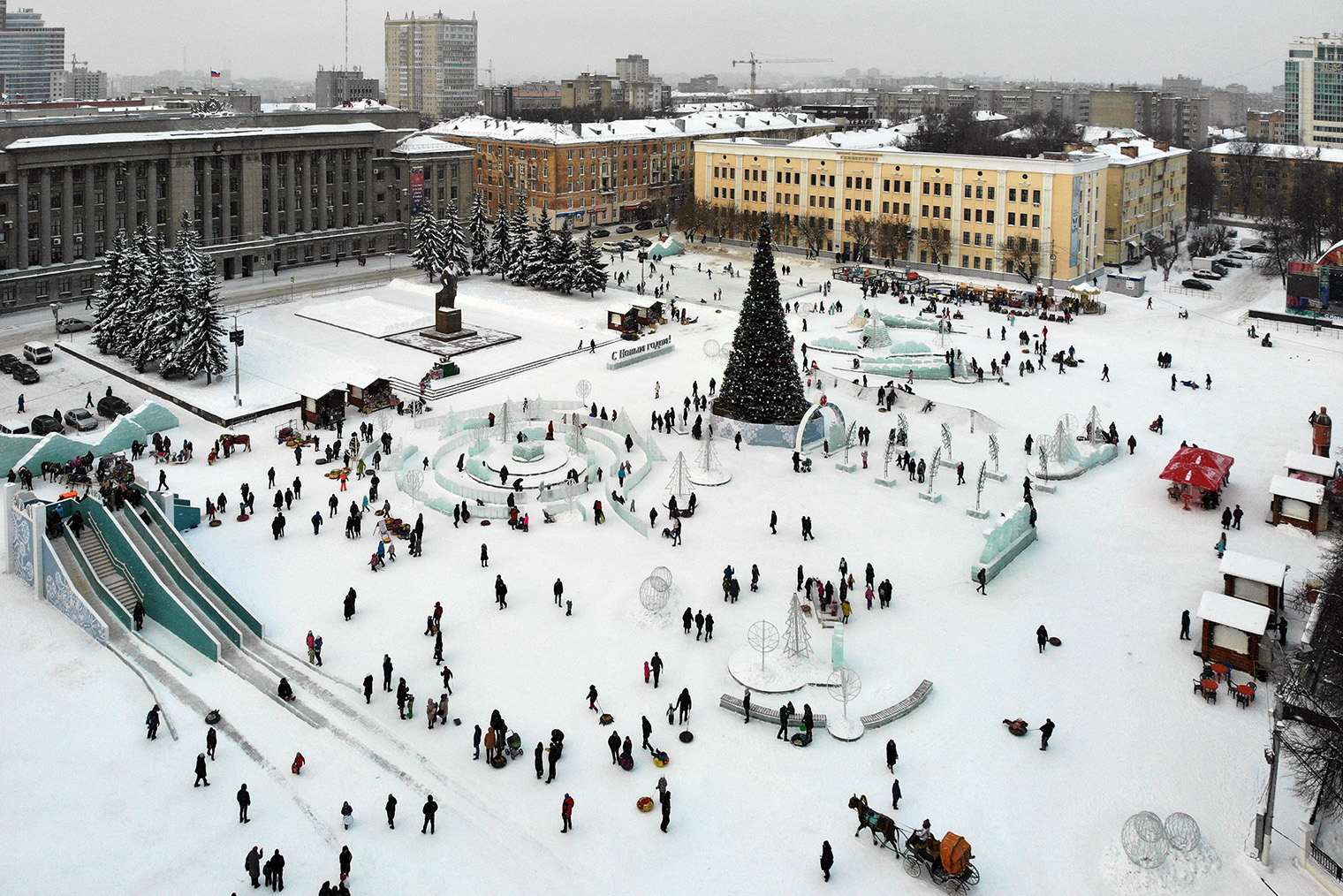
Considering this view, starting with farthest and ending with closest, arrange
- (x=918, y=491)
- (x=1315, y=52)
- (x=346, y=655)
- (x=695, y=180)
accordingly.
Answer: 1. (x=1315, y=52)
2. (x=695, y=180)
3. (x=918, y=491)
4. (x=346, y=655)

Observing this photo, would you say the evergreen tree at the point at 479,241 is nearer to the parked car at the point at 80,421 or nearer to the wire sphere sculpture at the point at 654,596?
the parked car at the point at 80,421

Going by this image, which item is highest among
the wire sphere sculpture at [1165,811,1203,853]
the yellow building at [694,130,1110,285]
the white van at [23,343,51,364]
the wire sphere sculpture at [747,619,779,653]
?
the yellow building at [694,130,1110,285]

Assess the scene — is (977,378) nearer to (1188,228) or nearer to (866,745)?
(866,745)

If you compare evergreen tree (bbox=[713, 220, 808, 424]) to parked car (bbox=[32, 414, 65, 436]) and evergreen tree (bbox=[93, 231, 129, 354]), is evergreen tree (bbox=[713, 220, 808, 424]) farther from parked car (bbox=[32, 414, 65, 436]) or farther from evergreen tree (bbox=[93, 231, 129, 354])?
evergreen tree (bbox=[93, 231, 129, 354])

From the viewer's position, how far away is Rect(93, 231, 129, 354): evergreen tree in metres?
52.4

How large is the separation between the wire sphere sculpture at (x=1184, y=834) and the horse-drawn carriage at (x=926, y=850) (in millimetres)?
3492

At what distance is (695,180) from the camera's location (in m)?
94.6

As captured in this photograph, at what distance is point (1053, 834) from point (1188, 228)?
94444 millimetres

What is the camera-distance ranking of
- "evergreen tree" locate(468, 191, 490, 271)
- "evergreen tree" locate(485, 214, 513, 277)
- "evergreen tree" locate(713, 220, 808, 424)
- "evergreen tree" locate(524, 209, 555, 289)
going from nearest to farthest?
"evergreen tree" locate(713, 220, 808, 424) → "evergreen tree" locate(524, 209, 555, 289) → "evergreen tree" locate(485, 214, 513, 277) → "evergreen tree" locate(468, 191, 490, 271)

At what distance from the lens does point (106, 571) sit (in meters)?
29.1

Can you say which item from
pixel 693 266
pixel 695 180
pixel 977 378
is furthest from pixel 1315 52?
pixel 977 378

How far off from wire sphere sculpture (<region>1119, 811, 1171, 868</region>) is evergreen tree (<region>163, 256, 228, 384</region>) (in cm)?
4179

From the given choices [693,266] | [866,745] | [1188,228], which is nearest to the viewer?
[866,745]

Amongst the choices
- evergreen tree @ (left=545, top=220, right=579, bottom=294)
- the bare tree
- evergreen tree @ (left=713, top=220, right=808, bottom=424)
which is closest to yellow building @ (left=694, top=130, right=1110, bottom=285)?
the bare tree
